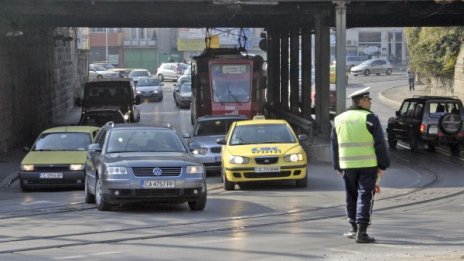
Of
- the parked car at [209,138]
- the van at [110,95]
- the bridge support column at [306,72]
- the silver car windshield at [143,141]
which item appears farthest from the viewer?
the van at [110,95]

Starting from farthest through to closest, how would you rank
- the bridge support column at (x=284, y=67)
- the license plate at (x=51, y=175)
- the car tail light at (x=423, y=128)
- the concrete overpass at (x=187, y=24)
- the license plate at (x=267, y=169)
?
1. the bridge support column at (x=284, y=67)
2. the concrete overpass at (x=187, y=24)
3. the car tail light at (x=423, y=128)
4. the license plate at (x=51, y=175)
5. the license plate at (x=267, y=169)

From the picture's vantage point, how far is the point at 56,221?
14016 mm

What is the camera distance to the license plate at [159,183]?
14555 mm

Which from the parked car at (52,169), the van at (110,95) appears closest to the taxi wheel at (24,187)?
the parked car at (52,169)

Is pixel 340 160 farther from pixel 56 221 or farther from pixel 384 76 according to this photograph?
pixel 384 76

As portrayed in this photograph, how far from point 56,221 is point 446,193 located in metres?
7.93

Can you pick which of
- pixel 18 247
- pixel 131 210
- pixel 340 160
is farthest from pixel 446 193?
pixel 18 247

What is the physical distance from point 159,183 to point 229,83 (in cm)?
1803

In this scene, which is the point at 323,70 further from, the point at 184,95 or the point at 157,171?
the point at 184,95

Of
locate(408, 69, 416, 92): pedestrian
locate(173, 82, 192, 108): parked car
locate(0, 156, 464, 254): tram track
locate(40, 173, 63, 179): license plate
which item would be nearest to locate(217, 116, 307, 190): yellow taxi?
locate(0, 156, 464, 254): tram track

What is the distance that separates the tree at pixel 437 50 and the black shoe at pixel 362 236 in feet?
122

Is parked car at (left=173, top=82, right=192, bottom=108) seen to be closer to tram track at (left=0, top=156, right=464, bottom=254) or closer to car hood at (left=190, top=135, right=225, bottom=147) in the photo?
car hood at (left=190, top=135, right=225, bottom=147)

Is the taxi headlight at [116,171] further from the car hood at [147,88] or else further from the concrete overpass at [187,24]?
the car hood at [147,88]

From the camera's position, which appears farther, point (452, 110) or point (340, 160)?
point (452, 110)
